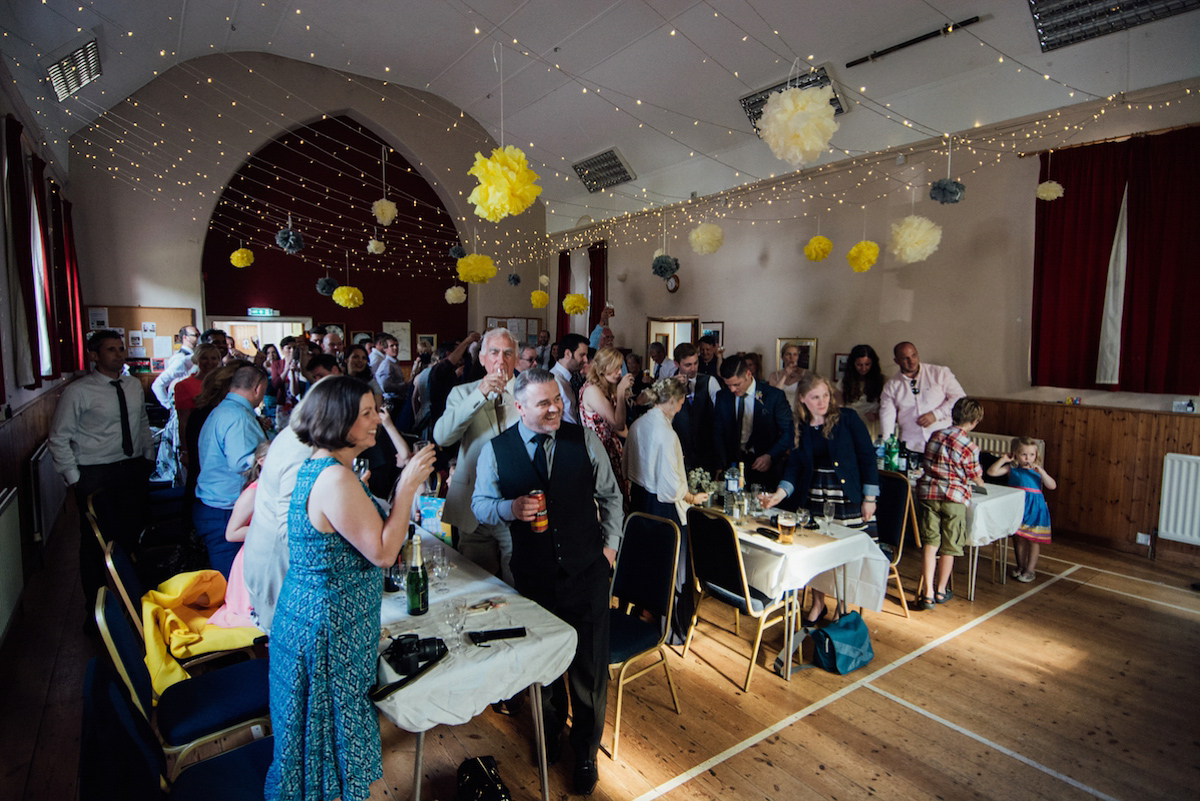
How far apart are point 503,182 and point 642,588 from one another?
2734 mm

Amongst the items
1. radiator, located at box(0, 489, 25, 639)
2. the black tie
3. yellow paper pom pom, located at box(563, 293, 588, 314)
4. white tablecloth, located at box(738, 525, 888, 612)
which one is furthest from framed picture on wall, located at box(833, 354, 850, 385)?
radiator, located at box(0, 489, 25, 639)

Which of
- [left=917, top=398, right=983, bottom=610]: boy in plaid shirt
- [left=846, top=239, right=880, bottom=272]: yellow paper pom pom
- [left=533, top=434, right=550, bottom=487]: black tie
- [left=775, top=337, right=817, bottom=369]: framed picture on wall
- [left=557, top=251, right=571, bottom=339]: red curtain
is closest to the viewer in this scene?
[left=533, top=434, right=550, bottom=487]: black tie

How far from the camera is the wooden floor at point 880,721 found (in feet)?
8.49

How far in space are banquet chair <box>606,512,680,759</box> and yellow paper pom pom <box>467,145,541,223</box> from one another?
89.2 inches

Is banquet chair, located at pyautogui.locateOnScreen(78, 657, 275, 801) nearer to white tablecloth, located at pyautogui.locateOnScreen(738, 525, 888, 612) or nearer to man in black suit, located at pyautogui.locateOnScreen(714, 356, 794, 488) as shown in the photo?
white tablecloth, located at pyautogui.locateOnScreen(738, 525, 888, 612)

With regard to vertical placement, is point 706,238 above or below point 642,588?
above

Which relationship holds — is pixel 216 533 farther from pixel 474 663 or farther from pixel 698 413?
pixel 698 413

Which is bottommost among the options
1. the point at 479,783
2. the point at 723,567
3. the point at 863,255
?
the point at 479,783

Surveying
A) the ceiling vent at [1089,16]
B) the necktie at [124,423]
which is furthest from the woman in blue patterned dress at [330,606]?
the ceiling vent at [1089,16]

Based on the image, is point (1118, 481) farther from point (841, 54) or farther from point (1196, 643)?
point (841, 54)

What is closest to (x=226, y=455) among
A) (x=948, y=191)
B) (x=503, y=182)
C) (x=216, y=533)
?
(x=216, y=533)

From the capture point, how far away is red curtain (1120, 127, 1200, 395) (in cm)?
502

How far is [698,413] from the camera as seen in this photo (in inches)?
214

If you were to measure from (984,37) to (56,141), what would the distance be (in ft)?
35.7
